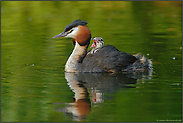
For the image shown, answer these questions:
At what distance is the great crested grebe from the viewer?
33.2 ft

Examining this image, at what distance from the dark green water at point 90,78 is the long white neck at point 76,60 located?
9.8 inches

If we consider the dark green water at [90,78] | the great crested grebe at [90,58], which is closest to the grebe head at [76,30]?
the great crested grebe at [90,58]

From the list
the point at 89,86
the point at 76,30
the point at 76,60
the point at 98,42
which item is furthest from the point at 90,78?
the point at 76,30

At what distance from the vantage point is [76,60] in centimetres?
1041

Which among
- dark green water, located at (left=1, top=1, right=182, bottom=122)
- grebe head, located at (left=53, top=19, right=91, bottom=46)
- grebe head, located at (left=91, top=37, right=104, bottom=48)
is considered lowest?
dark green water, located at (left=1, top=1, right=182, bottom=122)

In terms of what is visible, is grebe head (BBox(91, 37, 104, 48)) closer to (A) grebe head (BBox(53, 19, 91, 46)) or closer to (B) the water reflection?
(A) grebe head (BBox(53, 19, 91, 46))

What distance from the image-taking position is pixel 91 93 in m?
8.20

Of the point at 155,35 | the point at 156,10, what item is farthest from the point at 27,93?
the point at 156,10

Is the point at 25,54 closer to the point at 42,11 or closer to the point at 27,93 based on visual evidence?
the point at 27,93

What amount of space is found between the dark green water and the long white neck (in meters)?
0.25

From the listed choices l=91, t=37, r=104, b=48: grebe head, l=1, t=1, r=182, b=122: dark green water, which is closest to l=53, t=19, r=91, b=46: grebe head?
l=91, t=37, r=104, b=48: grebe head

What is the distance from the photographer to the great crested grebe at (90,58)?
10109 millimetres

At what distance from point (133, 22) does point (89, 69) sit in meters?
9.37

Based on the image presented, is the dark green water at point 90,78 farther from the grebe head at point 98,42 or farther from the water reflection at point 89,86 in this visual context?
the grebe head at point 98,42
